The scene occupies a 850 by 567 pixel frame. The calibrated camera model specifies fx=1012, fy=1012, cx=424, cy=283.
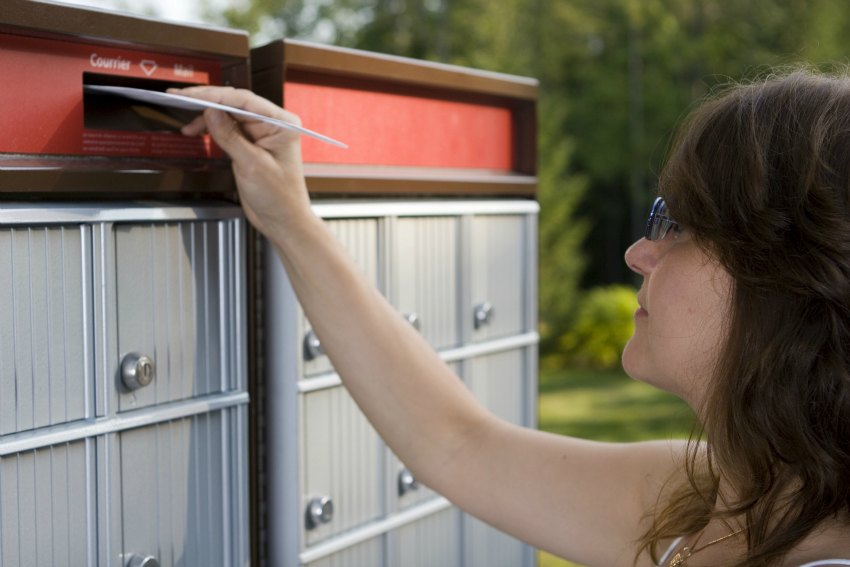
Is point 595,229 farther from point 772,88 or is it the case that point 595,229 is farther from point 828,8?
point 772,88

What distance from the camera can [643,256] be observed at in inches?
57.9

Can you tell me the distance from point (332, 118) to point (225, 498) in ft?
2.32

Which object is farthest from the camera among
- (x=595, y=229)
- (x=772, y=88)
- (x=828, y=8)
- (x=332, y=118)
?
(x=595, y=229)

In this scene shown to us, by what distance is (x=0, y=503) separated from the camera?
52.8 inches

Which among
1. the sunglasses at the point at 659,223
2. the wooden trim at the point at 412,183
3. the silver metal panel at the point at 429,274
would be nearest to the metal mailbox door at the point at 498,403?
the silver metal panel at the point at 429,274

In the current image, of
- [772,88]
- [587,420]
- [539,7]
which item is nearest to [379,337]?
[772,88]

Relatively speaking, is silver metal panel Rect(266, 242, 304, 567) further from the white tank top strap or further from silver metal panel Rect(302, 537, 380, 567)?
the white tank top strap

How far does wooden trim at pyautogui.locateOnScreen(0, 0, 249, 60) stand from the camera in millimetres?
1339

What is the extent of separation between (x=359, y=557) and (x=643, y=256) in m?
0.85

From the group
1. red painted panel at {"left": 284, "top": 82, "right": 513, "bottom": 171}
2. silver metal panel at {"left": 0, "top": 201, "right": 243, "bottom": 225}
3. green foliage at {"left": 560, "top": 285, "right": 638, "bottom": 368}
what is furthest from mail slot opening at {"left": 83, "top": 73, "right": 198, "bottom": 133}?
green foliage at {"left": 560, "top": 285, "right": 638, "bottom": 368}

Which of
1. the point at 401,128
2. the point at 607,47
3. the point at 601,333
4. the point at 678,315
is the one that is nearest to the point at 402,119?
the point at 401,128

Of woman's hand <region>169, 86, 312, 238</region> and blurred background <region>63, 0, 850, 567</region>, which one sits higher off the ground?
blurred background <region>63, 0, 850, 567</region>

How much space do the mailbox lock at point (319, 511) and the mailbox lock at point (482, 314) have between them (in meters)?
0.58

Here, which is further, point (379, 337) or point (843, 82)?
point (379, 337)
